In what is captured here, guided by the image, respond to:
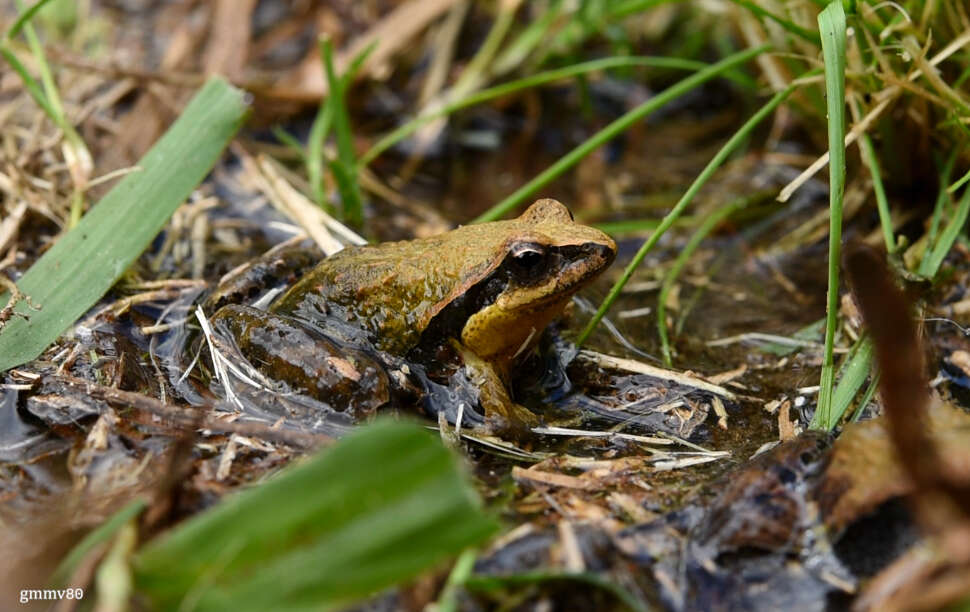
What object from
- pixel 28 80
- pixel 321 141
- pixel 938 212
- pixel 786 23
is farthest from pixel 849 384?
pixel 28 80

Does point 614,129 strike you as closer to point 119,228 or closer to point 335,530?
point 119,228

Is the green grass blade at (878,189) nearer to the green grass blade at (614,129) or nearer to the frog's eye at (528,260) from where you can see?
the green grass blade at (614,129)

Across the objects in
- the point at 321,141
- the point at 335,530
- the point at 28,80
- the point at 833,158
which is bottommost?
the point at 335,530

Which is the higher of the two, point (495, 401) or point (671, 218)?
point (671, 218)

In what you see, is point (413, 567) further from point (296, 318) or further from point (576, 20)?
point (576, 20)

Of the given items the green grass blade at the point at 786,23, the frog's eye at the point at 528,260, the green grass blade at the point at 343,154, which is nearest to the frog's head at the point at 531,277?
the frog's eye at the point at 528,260

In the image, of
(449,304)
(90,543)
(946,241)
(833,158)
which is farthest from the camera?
(946,241)

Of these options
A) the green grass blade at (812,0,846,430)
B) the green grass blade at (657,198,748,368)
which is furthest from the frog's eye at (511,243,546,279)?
the green grass blade at (812,0,846,430)
